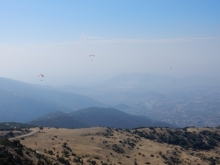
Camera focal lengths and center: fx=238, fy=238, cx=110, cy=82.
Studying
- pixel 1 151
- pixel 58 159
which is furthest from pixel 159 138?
pixel 1 151

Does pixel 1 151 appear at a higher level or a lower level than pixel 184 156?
higher

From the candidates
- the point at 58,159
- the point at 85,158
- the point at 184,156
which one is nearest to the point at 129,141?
the point at 184,156

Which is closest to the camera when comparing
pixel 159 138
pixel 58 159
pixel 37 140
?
pixel 58 159

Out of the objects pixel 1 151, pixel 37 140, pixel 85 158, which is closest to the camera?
pixel 1 151

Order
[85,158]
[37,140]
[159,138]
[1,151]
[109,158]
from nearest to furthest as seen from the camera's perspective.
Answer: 1. [1,151]
2. [85,158]
3. [109,158]
4. [37,140]
5. [159,138]

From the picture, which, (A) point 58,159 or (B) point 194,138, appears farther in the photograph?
(B) point 194,138

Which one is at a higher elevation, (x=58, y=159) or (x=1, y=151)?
(x=1, y=151)

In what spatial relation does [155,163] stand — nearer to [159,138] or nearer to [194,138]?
[159,138]

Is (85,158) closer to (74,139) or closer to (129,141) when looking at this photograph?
(74,139)

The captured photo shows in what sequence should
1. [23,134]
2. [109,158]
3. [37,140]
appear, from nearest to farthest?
[109,158], [37,140], [23,134]
